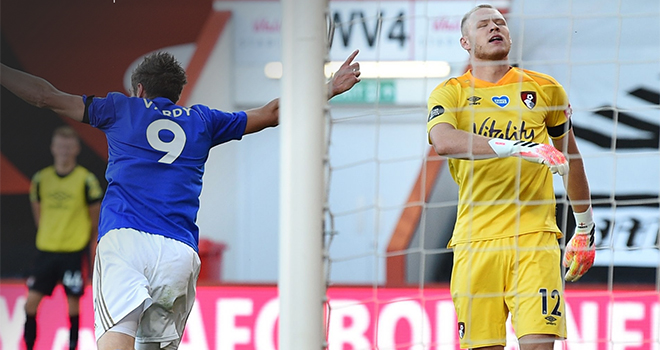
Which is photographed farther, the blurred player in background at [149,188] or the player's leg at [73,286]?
the player's leg at [73,286]

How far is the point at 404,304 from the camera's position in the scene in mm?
4484

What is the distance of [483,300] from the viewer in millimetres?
2402

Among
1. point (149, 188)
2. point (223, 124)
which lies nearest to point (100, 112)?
point (149, 188)

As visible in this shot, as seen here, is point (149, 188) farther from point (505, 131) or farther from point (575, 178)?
point (575, 178)

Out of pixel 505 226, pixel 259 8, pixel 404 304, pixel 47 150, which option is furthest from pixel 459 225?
pixel 47 150

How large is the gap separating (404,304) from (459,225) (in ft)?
6.79

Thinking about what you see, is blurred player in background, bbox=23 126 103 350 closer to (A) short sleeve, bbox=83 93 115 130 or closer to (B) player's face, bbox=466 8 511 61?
(A) short sleeve, bbox=83 93 115 130

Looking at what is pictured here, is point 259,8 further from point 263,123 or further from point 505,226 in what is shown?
point 505,226

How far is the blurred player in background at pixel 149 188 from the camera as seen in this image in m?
2.45

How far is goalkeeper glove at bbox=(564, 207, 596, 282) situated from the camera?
2.53 metres

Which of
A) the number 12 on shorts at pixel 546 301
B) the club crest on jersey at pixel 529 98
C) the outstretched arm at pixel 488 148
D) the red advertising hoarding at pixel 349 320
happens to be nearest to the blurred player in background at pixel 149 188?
the outstretched arm at pixel 488 148

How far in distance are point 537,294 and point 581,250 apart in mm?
299

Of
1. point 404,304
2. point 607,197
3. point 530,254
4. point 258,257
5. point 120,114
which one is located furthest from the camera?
point 258,257

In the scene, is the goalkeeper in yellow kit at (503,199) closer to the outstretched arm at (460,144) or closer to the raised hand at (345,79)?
the outstretched arm at (460,144)
